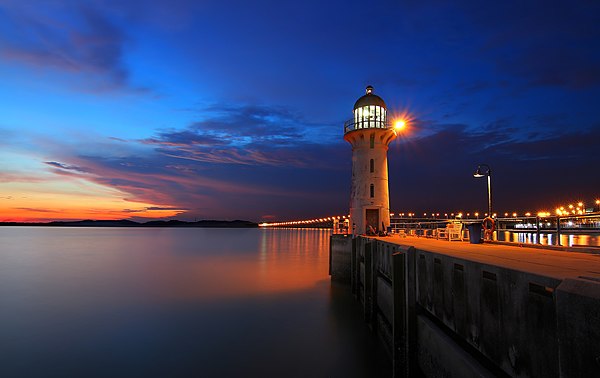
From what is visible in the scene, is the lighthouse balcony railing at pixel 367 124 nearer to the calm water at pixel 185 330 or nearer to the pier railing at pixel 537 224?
the pier railing at pixel 537 224

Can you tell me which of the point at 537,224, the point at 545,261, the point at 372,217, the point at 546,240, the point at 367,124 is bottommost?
the point at 546,240

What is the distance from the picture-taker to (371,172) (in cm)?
2922

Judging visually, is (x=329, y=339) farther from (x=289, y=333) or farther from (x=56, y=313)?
(x=56, y=313)

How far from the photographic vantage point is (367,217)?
96.8 feet

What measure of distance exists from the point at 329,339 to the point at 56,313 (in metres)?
16.2

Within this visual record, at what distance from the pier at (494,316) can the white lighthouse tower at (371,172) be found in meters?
19.5

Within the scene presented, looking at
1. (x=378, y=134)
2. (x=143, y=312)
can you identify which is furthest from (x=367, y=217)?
(x=143, y=312)

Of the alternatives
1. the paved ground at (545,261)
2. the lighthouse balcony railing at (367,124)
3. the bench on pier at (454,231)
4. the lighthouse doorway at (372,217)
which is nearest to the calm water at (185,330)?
the paved ground at (545,261)

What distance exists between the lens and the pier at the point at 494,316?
3.39 m

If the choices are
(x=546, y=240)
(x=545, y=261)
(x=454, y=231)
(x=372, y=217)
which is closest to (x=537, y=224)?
(x=545, y=261)

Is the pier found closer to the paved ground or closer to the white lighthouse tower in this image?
the paved ground

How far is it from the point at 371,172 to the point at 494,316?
79.7 ft

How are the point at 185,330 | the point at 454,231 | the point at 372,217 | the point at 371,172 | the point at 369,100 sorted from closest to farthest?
the point at 185,330 → the point at 454,231 → the point at 371,172 → the point at 372,217 → the point at 369,100

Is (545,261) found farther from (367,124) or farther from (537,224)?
(367,124)
